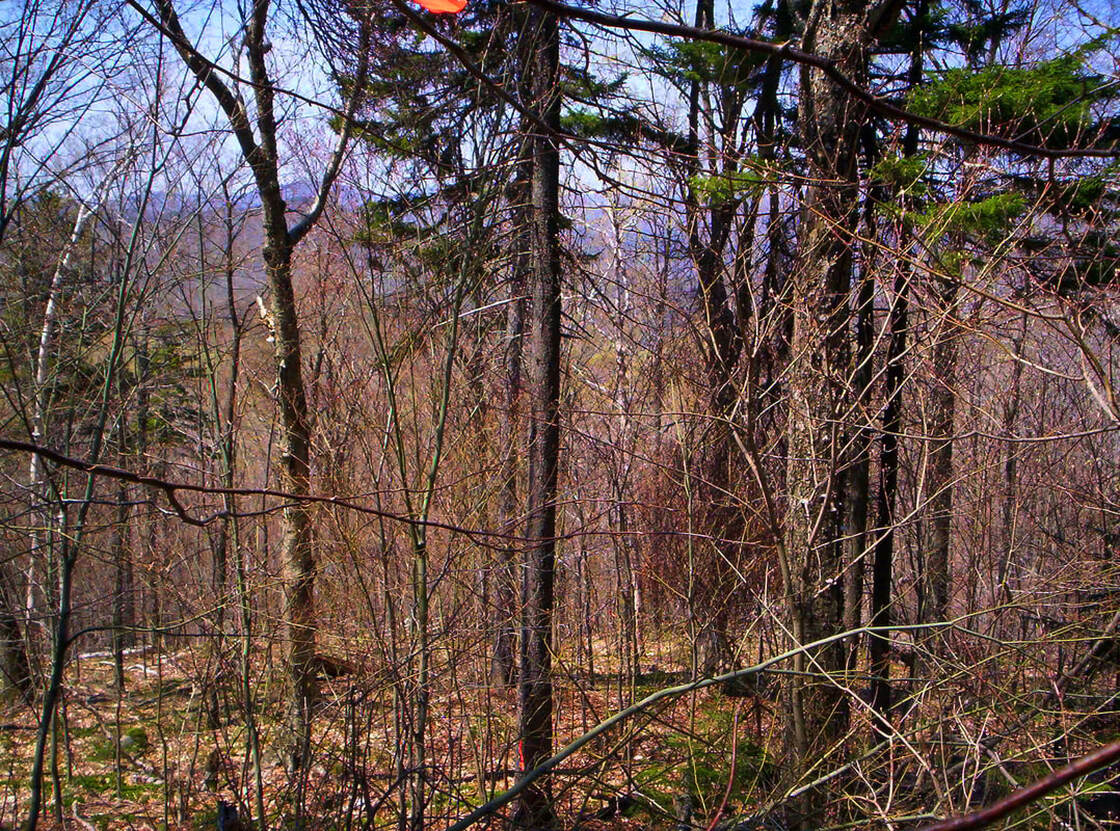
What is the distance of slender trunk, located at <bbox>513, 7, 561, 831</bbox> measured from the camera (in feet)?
23.4

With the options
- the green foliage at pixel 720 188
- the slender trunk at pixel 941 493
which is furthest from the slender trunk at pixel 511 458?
the slender trunk at pixel 941 493

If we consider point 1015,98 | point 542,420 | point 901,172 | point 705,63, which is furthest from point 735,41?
point 705,63

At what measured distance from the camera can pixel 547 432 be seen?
810 cm

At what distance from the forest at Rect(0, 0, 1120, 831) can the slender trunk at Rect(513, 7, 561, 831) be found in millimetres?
58

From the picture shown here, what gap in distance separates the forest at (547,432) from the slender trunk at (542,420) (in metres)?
0.06

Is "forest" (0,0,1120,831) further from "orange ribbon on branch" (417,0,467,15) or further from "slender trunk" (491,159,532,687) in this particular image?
"orange ribbon on branch" (417,0,467,15)

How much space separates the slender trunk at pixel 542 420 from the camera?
7129 mm

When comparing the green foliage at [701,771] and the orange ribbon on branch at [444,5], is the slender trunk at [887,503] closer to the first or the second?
the green foliage at [701,771]

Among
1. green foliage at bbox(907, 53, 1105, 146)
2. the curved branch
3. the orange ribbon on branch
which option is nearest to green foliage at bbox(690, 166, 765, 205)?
green foliage at bbox(907, 53, 1105, 146)

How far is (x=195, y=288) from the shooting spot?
8.50 metres

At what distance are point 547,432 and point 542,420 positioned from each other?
0.96 ft

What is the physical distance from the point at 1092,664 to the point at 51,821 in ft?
30.1

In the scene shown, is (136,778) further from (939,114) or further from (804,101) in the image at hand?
(939,114)

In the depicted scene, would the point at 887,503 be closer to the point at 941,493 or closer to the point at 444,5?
the point at 941,493
